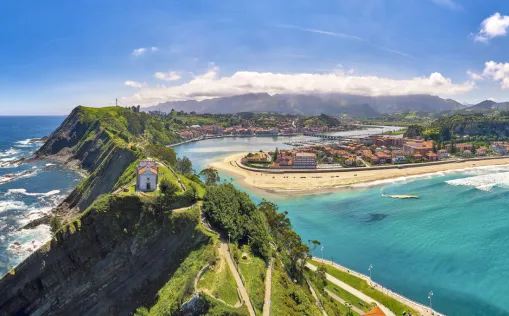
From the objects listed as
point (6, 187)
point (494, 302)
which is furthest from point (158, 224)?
point (6, 187)

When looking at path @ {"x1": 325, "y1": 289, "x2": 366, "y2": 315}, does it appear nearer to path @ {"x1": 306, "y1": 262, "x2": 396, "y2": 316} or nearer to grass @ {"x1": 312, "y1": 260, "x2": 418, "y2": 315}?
path @ {"x1": 306, "y1": 262, "x2": 396, "y2": 316}

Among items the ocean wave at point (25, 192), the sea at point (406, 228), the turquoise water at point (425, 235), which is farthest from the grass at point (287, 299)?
the ocean wave at point (25, 192)

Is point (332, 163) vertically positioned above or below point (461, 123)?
below

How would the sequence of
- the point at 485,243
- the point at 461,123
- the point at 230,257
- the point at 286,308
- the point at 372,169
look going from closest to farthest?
the point at 286,308 < the point at 230,257 < the point at 485,243 < the point at 372,169 < the point at 461,123

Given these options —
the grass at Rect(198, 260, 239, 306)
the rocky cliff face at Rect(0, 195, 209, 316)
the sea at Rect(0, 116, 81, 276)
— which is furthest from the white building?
the sea at Rect(0, 116, 81, 276)

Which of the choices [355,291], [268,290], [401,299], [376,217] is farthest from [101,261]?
[376,217]

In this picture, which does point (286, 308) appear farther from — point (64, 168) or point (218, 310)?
point (64, 168)

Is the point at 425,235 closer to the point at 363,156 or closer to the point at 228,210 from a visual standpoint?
the point at 228,210
